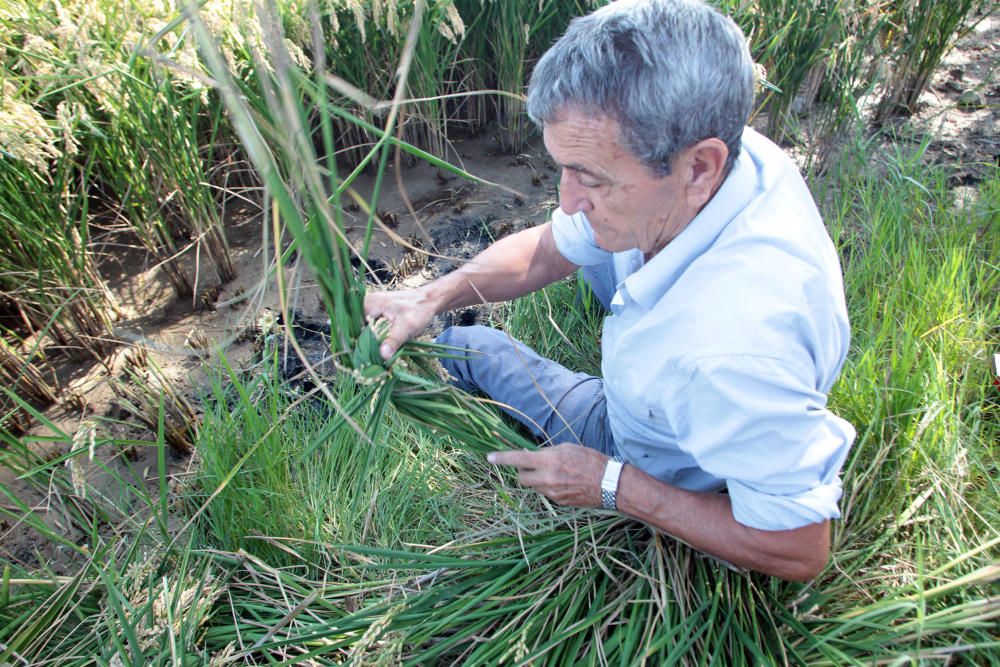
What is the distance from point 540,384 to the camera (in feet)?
6.60

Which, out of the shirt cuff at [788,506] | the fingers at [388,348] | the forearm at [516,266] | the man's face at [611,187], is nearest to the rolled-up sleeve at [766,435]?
the shirt cuff at [788,506]

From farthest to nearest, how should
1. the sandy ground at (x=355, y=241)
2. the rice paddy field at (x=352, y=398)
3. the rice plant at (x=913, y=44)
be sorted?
the rice plant at (x=913, y=44)
the sandy ground at (x=355, y=241)
the rice paddy field at (x=352, y=398)

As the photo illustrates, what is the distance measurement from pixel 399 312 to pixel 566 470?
1.61 feet

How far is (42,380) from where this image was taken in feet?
7.32

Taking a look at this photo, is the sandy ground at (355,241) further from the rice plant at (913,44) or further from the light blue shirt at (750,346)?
the light blue shirt at (750,346)

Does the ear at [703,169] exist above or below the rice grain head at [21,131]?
above

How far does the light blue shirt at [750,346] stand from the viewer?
1141mm

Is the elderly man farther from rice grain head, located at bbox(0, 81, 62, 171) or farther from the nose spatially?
rice grain head, located at bbox(0, 81, 62, 171)

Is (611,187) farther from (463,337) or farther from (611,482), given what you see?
(463,337)

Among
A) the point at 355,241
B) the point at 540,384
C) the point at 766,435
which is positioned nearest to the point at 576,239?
the point at 540,384

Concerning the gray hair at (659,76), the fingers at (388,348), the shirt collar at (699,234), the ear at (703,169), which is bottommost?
the fingers at (388,348)

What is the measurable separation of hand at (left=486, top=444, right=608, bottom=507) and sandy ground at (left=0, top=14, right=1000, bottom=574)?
76cm

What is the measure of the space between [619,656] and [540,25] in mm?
2602

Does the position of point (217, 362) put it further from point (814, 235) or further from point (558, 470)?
point (814, 235)
